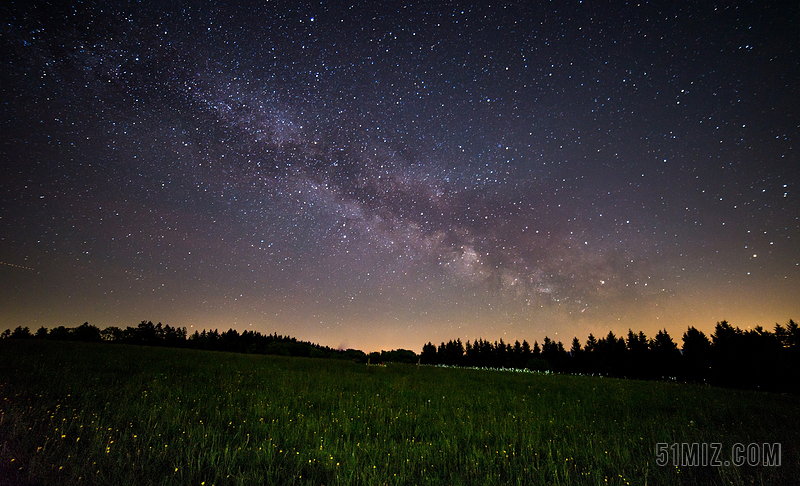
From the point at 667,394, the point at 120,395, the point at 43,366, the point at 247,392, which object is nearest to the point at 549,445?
the point at 247,392

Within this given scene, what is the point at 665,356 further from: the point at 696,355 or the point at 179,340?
the point at 179,340

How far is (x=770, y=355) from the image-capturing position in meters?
35.2

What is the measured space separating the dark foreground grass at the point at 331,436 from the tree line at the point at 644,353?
19902mm

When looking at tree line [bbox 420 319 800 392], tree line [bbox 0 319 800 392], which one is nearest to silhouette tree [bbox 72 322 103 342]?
tree line [bbox 0 319 800 392]

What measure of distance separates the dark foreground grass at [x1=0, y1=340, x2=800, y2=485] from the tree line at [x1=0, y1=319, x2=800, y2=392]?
1990 centimetres

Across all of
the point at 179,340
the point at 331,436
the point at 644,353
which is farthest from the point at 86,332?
the point at 644,353

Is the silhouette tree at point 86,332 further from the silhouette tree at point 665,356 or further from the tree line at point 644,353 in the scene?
the silhouette tree at point 665,356

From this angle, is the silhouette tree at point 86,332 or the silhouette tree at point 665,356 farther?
the silhouette tree at point 86,332

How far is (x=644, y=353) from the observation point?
51.4 meters

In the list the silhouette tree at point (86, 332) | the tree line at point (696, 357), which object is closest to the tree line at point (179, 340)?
the silhouette tree at point (86, 332)

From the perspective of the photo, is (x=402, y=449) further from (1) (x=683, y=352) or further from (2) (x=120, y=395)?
(1) (x=683, y=352)

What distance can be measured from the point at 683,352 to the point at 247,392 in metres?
62.0

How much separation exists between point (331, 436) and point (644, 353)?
63.0 metres

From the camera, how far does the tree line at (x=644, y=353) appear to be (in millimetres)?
35719
